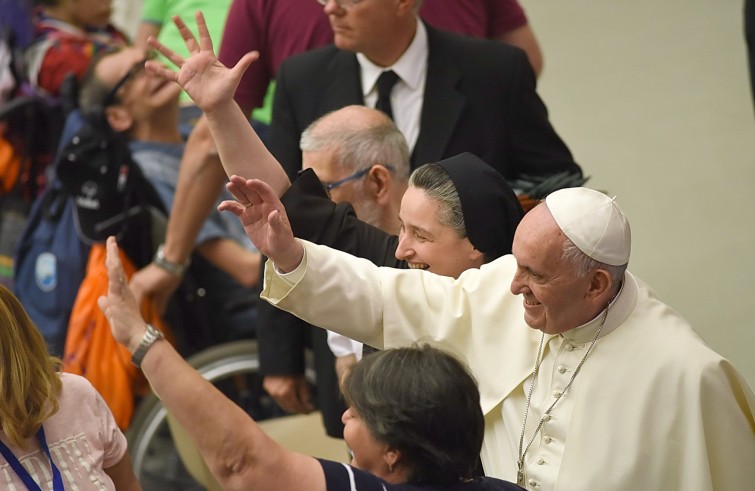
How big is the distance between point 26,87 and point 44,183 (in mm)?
463

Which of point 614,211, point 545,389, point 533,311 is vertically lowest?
point 545,389

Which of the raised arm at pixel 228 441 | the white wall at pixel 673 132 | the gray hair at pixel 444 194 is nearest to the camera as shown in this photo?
the raised arm at pixel 228 441

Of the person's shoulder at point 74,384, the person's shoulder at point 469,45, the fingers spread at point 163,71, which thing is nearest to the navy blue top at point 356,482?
the person's shoulder at point 74,384

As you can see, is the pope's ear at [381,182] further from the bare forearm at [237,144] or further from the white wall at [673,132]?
the white wall at [673,132]

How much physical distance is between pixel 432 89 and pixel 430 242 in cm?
99

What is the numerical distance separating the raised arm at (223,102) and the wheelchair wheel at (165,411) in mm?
2139

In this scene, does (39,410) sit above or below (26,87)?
above

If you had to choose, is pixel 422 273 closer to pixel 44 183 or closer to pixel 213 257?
pixel 213 257

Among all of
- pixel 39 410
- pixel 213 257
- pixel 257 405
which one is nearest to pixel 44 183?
pixel 213 257

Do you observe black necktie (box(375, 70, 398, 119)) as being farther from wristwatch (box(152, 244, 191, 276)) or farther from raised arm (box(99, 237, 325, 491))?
raised arm (box(99, 237, 325, 491))

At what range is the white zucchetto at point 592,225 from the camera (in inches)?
116

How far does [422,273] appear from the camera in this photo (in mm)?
3250

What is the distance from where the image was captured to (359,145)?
3816 mm

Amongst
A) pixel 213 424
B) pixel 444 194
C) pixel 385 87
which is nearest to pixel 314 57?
pixel 385 87
